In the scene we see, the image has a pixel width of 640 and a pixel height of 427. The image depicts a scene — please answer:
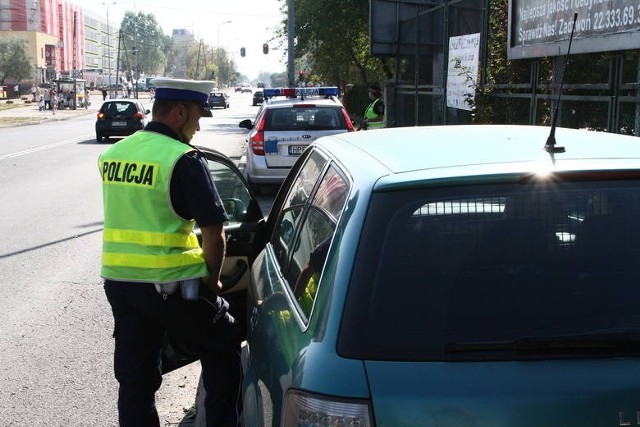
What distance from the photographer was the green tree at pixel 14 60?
3656 inches

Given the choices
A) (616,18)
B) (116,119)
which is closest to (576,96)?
(616,18)

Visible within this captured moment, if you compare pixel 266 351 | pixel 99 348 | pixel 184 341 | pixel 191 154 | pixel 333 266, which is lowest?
pixel 99 348

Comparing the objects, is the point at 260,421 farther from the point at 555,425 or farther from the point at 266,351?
the point at 555,425

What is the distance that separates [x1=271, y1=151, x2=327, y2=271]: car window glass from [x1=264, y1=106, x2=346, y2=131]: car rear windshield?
890 centimetres

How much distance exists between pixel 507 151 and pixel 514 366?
2.65 ft

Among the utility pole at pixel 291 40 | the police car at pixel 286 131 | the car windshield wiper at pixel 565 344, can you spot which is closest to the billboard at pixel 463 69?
the police car at pixel 286 131

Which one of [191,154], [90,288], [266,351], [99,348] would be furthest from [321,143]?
[90,288]

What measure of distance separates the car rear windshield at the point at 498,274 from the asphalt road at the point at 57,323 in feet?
8.82

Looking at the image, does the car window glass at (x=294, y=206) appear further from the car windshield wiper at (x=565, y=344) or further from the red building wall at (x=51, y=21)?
the red building wall at (x=51, y=21)

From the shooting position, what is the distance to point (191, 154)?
320 centimetres

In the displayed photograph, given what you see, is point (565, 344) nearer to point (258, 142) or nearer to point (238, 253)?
point (238, 253)

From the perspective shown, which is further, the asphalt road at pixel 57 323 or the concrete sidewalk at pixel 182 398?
the asphalt road at pixel 57 323

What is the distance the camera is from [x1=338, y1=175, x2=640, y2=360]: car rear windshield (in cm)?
201

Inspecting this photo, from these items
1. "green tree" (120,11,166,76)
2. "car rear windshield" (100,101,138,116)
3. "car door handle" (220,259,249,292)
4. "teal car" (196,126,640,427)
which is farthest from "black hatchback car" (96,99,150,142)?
"green tree" (120,11,166,76)
